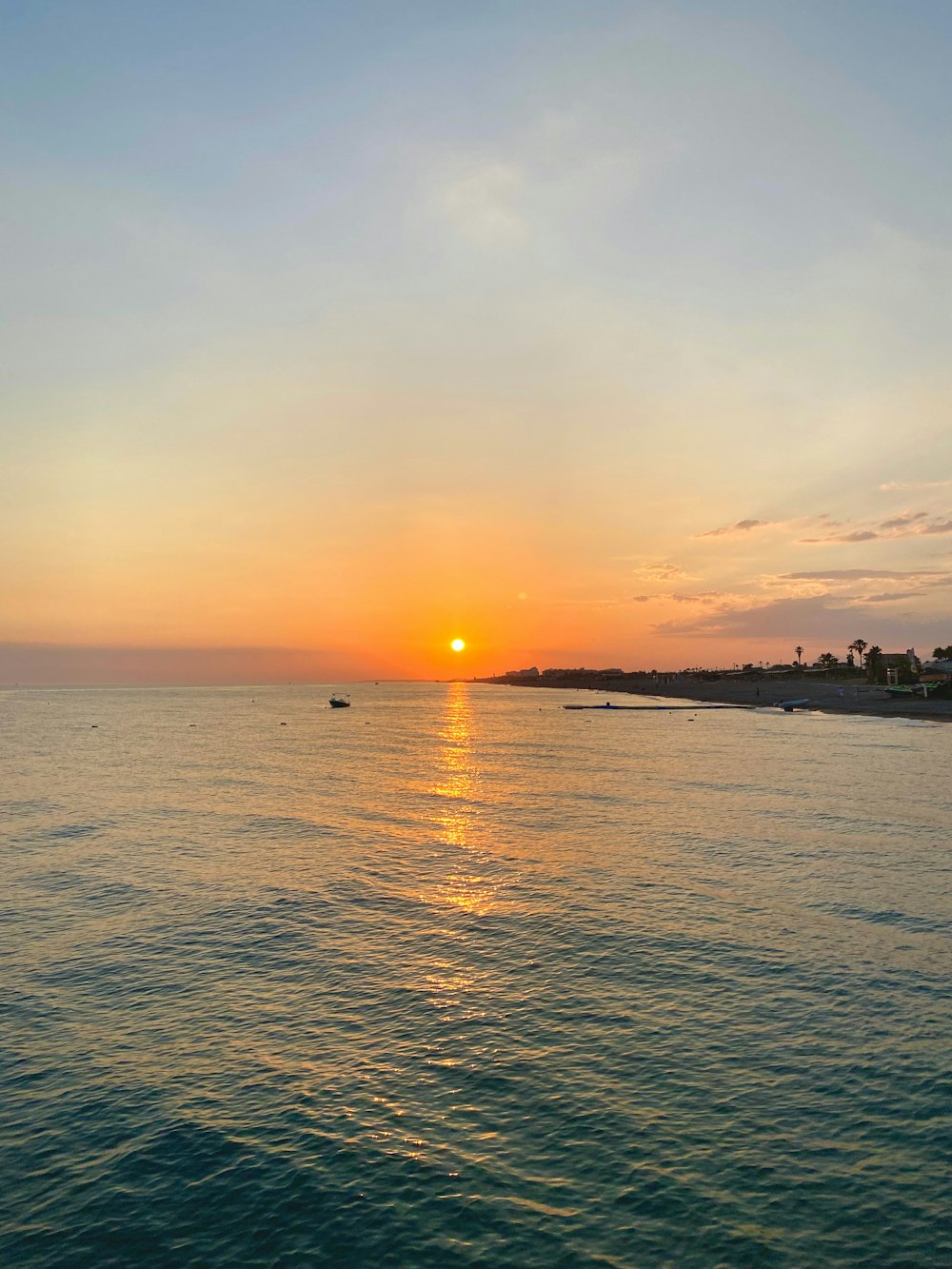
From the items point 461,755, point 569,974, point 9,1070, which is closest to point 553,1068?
point 569,974

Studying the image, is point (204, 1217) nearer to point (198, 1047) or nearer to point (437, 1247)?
point (437, 1247)

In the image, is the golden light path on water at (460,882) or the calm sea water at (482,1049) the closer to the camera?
the calm sea water at (482,1049)

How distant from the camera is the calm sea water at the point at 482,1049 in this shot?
1502 centimetres

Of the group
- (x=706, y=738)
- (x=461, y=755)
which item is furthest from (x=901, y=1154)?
(x=706, y=738)

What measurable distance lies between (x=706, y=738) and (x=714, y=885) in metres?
96.1

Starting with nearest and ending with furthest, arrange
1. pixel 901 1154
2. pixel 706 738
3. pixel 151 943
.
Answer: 1. pixel 901 1154
2. pixel 151 943
3. pixel 706 738

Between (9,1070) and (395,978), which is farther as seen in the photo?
(395,978)

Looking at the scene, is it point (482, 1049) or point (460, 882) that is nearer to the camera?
point (482, 1049)

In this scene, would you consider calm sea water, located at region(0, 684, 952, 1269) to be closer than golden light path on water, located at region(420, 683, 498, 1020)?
Yes

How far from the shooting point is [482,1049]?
21.9 metres

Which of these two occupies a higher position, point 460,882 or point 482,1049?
point 482,1049

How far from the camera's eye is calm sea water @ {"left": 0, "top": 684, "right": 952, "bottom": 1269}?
15.0m

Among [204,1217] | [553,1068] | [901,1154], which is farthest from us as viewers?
[553,1068]

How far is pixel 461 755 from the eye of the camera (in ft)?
378
